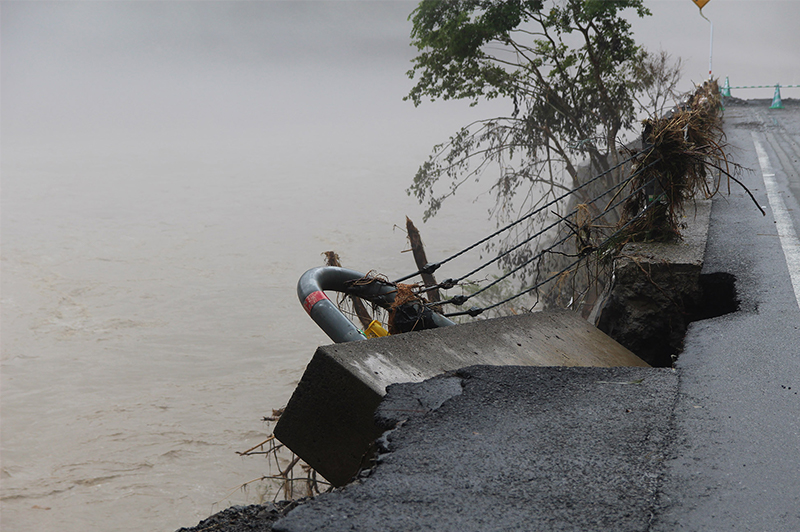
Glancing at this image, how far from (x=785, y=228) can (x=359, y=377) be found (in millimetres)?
5115

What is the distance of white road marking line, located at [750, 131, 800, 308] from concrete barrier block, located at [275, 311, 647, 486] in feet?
6.70

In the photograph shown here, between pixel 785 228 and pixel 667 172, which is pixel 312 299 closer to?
pixel 667 172

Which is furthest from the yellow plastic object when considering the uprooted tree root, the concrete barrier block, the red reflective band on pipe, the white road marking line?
the white road marking line

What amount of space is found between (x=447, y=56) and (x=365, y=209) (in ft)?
140

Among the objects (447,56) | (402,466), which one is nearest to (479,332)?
(402,466)

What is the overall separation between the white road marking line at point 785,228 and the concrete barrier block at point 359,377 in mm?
2043

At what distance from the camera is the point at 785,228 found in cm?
608

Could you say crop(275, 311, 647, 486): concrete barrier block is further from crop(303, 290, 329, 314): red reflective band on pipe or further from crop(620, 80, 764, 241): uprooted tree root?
crop(620, 80, 764, 241): uprooted tree root

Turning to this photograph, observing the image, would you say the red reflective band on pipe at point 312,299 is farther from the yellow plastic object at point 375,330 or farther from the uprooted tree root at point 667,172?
the uprooted tree root at point 667,172

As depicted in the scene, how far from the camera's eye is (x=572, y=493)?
2.11 m

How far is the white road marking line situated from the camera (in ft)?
15.5

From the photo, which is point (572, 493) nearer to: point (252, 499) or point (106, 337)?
point (252, 499)


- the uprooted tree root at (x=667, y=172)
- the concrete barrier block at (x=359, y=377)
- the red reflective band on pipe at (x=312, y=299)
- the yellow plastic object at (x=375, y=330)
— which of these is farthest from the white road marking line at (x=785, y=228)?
the red reflective band on pipe at (x=312, y=299)

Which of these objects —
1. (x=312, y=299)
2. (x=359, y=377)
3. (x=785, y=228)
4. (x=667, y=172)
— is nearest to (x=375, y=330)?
(x=312, y=299)
